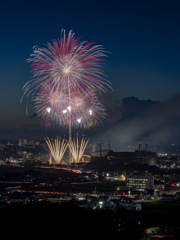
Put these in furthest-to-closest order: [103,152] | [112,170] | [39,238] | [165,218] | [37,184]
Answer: [103,152] < [112,170] < [37,184] < [165,218] < [39,238]

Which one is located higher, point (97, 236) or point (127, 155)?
point (127, 155)

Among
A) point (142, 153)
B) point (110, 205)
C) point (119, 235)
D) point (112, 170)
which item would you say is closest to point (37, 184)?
point (110, 205)

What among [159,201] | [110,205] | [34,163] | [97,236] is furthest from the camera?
[34,163]

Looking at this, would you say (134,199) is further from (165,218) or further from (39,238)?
(39,238)

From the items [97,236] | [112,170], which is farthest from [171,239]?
[112,170]

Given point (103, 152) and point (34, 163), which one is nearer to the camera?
point (34, 163)

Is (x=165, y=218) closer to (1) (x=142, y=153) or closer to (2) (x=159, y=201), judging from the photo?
(2) (x=159, y=201)
